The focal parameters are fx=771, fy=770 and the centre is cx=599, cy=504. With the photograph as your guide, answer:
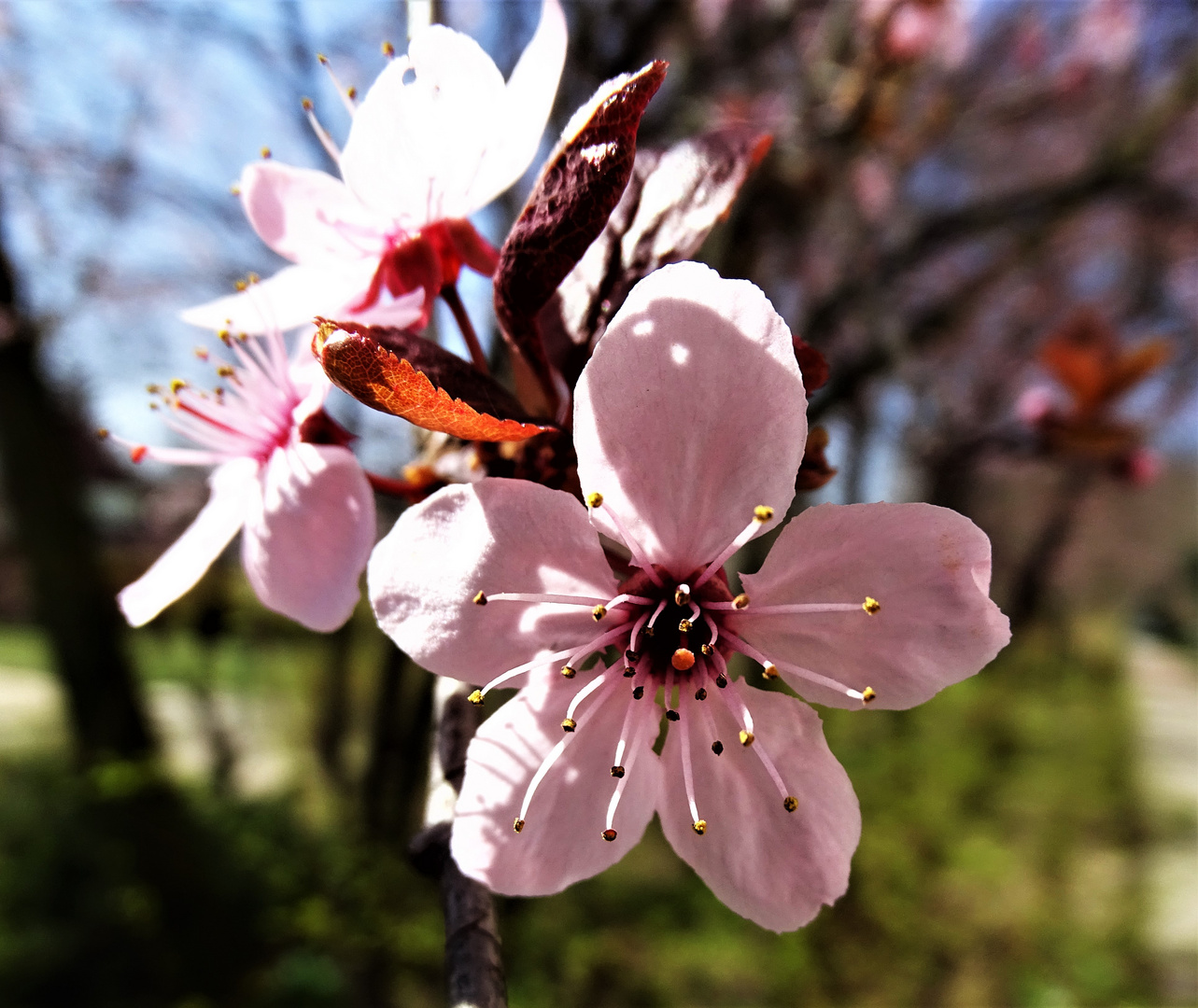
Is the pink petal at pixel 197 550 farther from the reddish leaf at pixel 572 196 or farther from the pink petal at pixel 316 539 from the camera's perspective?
the reddish leaf at pixel 572 196

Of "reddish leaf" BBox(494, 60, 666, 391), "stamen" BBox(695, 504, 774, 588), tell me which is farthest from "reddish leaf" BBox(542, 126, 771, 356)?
"stamen" BBox(695, 504, 774, 588)

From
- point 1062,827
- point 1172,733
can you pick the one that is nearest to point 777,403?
point 1062,827

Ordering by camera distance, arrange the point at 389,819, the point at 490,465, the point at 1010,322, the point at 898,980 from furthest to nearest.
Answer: the point at 1010,322 → the point at 898,980 → the point at 389,819 → the point at 490,465

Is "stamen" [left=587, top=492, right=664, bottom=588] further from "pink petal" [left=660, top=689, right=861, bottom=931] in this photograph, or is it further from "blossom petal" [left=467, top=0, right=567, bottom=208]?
"blossom petal" [left=467, top=0, right=567, bottom=208]

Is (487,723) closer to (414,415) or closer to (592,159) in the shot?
(414,415)

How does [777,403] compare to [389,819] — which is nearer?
[777,403]

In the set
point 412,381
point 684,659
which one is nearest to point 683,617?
point 684,659

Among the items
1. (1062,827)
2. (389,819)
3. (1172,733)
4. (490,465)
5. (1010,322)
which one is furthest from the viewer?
(1010,322)
